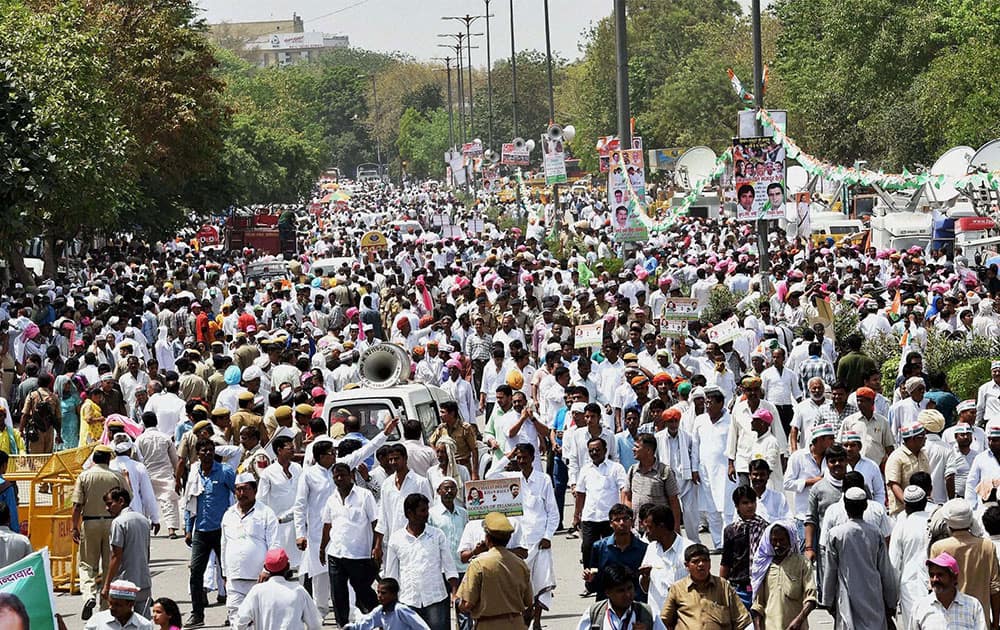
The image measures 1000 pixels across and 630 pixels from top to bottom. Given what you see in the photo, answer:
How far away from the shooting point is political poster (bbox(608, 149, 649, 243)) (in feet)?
96.5

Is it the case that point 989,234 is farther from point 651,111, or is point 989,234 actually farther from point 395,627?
point 651,111

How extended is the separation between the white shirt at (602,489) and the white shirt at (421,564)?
2114mm

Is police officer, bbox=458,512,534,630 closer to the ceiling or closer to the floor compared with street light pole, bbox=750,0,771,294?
closer to the floor

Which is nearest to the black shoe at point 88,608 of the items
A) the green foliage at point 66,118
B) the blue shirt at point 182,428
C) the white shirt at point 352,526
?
the white shirt at point 352,526

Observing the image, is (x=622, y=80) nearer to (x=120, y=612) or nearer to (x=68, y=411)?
(x=68, y=411)

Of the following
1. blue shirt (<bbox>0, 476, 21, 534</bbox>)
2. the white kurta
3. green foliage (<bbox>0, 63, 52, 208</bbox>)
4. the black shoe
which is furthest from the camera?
green foliage (<bbox>0, 63, 52, 208</bbox>)

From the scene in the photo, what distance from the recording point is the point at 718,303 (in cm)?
2511

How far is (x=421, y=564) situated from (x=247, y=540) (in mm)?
1693

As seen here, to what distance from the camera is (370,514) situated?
1135cm

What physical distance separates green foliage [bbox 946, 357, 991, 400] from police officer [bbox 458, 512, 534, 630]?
893 cm

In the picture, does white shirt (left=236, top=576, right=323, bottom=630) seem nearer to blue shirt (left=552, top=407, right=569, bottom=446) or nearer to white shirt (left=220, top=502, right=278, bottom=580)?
white shirt (left=220, top=502, right=278, bottom=580)

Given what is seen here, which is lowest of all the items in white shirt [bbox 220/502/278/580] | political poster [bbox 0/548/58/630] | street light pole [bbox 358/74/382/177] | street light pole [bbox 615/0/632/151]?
white shirt [bbox 220/502/278/580]

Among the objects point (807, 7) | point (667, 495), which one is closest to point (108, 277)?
point (667, 495)

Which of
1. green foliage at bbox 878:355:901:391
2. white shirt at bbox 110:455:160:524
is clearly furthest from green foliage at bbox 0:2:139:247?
green foliage at bbox 878:355:901:391
